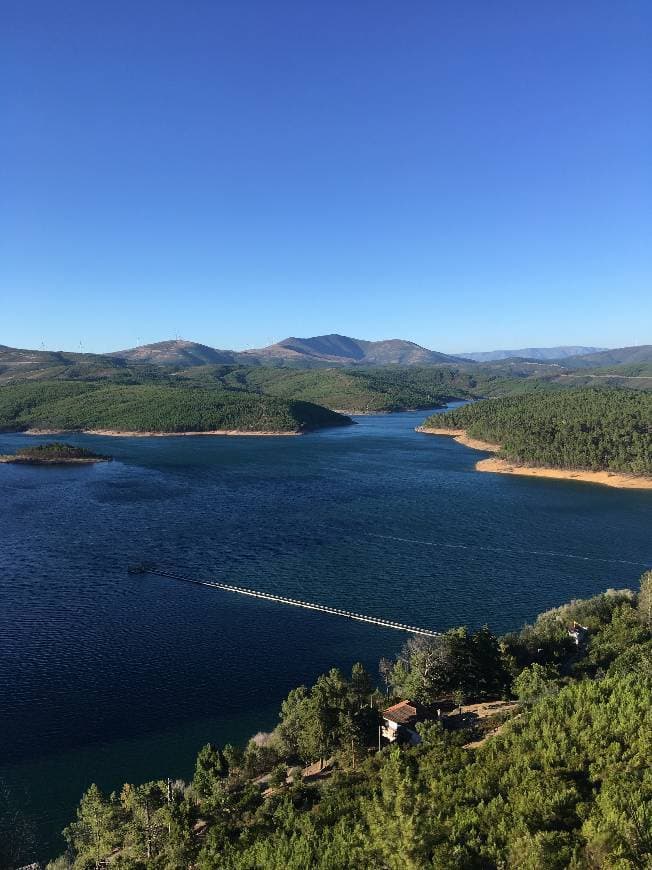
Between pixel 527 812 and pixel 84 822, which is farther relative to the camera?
pixel 84 822

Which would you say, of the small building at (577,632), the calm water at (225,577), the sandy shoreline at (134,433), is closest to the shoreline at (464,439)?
the calm water at (225,577)

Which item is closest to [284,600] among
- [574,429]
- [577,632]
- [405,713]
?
[405,713]

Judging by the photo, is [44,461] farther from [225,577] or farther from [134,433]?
[225,577]

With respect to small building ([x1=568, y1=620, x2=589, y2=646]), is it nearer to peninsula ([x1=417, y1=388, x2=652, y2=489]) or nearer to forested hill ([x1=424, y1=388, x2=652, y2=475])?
peninsula ([x1=417, y1=388, x2=652, y2=489])

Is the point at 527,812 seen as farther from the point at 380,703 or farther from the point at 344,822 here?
the point at 380,703

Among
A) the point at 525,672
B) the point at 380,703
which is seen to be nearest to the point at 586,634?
the point at 525,672
